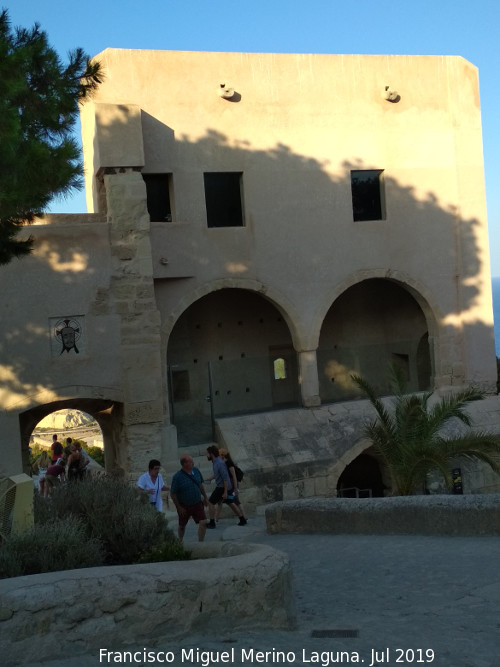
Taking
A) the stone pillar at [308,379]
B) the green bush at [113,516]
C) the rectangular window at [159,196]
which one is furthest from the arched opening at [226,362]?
the green bush at [113,516]

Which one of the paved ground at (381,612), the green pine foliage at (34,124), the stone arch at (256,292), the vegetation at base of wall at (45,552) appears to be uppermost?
the green pine foliage at (34,124)

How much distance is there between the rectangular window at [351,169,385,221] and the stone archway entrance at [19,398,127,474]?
6.96 meters

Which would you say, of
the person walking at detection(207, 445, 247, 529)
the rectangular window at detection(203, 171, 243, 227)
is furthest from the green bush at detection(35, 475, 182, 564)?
the rectangular window at detection(203, 171, 243, 227)

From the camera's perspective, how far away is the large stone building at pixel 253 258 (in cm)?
1545

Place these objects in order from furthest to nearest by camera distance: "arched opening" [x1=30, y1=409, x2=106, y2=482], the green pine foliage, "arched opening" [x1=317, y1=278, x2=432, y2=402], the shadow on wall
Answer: "arched opening" [x1=30, y1=409, x2=106, y2=482] < "arched opening" [x1=317, y1=278, x2=432, y2=402] < the shadow on wall < the green pine foliage

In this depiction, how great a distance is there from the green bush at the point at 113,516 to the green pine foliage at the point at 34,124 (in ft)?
10.4

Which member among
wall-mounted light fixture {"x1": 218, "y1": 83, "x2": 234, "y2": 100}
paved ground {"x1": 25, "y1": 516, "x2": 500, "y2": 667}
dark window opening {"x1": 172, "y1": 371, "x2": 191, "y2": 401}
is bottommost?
paved ground {"x1": 25, "y1": 516, "x2": 500, "y2": 667}

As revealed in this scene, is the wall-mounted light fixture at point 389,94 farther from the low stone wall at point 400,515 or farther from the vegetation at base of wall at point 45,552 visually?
the vegetation at base of wall at point 45,552

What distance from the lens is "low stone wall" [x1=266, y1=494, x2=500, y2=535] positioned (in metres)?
8.95

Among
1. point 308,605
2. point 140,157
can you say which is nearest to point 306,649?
point 308,605

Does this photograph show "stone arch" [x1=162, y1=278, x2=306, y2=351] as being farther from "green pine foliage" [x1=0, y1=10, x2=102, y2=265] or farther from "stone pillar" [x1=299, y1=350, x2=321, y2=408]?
"green pine foliage" [x1=0, y1=10, x2=102, y2=265]


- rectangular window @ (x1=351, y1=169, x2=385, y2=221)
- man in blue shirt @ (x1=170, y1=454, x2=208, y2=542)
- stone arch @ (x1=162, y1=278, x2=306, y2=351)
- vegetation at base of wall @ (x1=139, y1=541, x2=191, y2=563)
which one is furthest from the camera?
rectangular window @ (x1=351, y1=169, x2=385, y2=221)

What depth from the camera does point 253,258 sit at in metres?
17.8

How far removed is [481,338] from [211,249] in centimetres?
694
